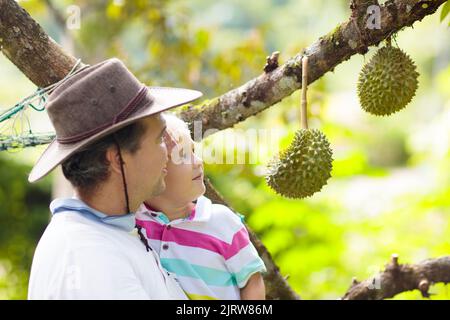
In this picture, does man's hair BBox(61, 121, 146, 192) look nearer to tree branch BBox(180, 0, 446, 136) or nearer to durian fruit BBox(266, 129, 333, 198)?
durian fruit BBox(266, 129, 333, 198)

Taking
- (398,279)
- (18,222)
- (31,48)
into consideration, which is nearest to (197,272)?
(31,48)

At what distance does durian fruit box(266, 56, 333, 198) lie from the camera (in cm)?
200

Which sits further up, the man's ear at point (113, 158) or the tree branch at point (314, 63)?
the tree branch at point (314, 63)

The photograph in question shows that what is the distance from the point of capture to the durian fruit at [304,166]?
2.00 m

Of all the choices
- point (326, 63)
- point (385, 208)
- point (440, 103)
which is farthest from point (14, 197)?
point (440, 103)

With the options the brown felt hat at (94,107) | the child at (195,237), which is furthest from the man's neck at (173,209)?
the brown felt hat at (94,107)

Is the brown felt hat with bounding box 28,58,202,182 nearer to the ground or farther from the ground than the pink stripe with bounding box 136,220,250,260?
→ farther from the ground

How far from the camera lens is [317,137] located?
2031 mm

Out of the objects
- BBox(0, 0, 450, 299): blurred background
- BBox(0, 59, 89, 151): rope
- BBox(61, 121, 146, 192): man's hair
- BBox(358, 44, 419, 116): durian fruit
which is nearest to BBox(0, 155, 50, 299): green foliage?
BBox(0, 0, 450, 299): blurred background

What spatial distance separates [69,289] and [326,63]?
1117mm

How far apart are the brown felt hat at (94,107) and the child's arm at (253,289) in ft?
1.99

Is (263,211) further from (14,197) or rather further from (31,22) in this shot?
(14,197)

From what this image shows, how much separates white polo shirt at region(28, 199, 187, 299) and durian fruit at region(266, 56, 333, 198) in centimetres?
54

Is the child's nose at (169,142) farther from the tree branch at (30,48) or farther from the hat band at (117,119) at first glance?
the tree branch at (30,48)
